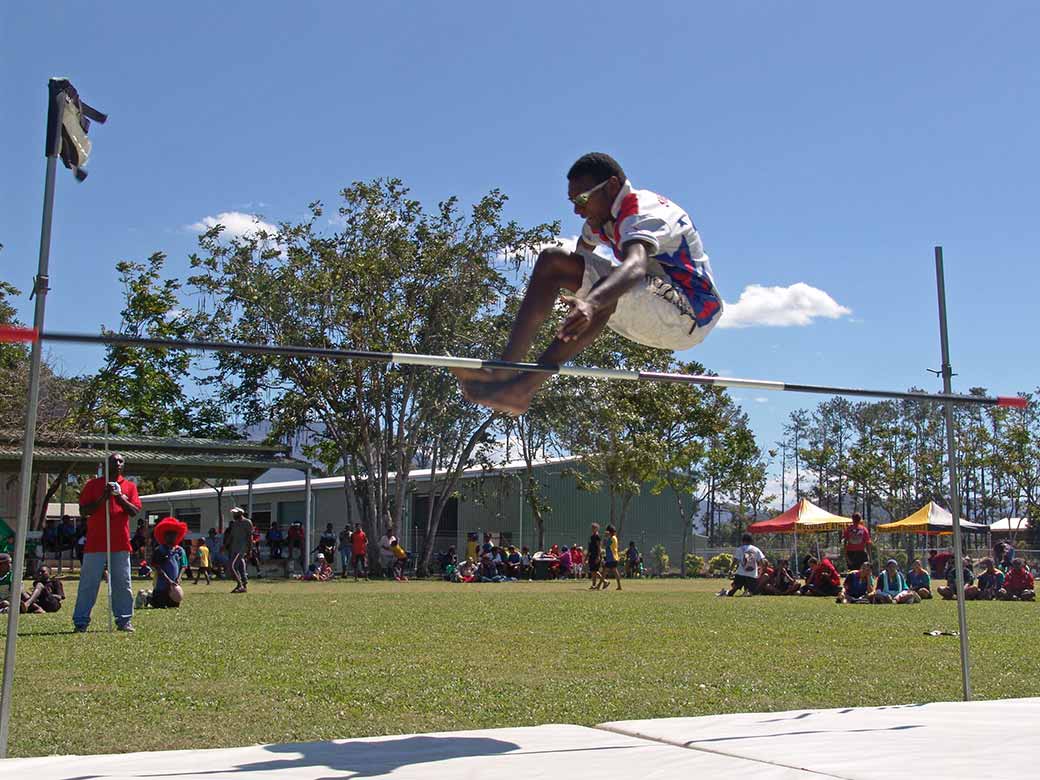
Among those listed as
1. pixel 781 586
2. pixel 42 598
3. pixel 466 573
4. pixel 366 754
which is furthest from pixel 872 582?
pixel 366 754

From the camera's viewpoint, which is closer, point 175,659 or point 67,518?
point 175,659

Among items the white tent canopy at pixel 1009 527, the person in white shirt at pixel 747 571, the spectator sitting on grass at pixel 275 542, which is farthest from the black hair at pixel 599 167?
the white tent canopy at pixel 1009 527

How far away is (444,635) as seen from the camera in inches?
357

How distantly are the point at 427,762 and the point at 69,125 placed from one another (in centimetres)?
271

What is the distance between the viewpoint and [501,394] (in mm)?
4527

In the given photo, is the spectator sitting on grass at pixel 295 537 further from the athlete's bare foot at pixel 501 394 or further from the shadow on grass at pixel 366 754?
the shadow on grass at pixel 366 754

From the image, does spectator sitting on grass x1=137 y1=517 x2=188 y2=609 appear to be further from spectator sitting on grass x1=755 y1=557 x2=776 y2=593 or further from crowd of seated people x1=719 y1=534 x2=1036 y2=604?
spectator sitting on grass x1=755 y1=557 x2=776 y2=593

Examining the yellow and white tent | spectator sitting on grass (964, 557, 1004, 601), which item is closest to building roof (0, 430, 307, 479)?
spectator sitting on grass (964, 557, 1004, 601)

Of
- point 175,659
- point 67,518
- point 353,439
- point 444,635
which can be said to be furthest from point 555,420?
point 175,659

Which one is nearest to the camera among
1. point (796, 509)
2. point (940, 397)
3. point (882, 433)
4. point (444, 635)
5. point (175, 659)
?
point (940, 397)

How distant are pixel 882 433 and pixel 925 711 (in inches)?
2021

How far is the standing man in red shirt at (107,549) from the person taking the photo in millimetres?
9188

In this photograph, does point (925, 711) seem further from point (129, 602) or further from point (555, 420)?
point (555, 420)

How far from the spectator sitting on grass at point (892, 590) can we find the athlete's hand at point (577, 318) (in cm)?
1409
